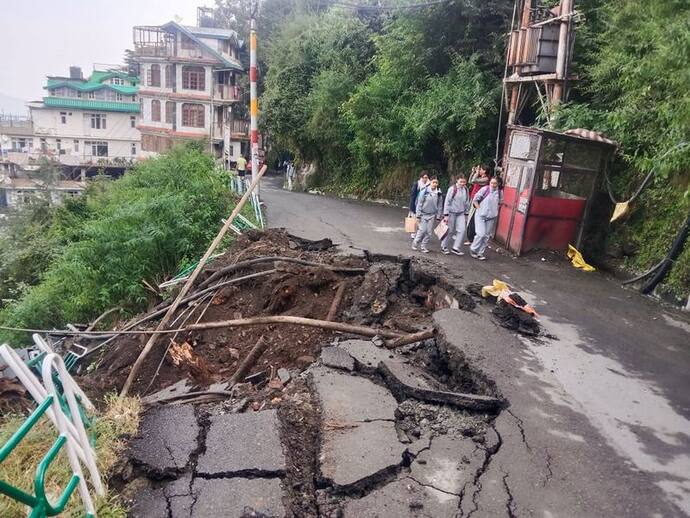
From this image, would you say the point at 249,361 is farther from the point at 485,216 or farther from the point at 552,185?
the point at 552,185

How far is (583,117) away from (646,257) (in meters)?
3.48

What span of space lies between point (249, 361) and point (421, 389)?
2.49 metres

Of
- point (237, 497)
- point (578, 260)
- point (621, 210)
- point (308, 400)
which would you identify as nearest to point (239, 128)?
point (578, 260)

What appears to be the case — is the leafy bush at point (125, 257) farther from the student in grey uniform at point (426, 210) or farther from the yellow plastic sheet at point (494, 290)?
the yellow plastic sheet at point (494, 290)

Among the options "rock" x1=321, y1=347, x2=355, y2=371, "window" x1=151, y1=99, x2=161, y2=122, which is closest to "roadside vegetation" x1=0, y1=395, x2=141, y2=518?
"rock" x1=321, y1=347, x2=355, y2=371

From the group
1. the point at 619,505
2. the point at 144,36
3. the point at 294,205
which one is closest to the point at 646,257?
the point at 619,505

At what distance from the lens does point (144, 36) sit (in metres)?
39.3

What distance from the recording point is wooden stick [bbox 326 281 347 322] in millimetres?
7789

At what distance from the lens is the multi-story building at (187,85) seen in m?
38.6

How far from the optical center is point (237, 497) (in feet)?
12.5

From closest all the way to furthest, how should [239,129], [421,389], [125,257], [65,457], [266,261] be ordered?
[65,457]
[421,389]
[266,261]
[125,257]
[239,129]

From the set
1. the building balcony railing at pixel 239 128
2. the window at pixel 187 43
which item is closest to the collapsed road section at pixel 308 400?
the building balcony railing at pixel 239 128

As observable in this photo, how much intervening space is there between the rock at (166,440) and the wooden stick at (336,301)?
120 inches

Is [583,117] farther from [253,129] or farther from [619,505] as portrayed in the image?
[619,505]
